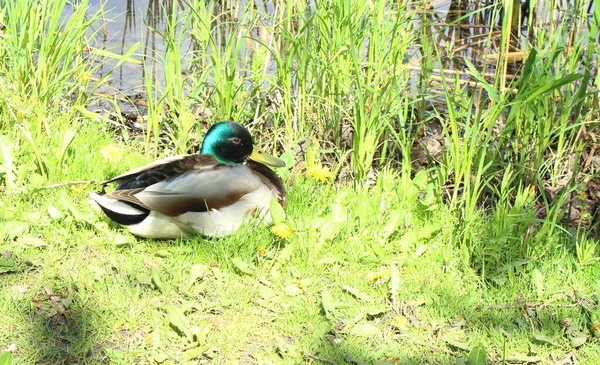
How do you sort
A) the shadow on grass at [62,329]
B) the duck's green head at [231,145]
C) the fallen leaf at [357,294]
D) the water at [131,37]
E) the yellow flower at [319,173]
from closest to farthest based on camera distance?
the shadow on grass at [62,329], the fallen leaf at [357,294], the duck's green head at [231,145], the yellow flower at [319,173], the water at [131,37]

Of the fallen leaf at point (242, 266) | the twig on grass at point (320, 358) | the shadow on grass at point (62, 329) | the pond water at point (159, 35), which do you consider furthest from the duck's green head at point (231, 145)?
the pond water at point (159, 35)

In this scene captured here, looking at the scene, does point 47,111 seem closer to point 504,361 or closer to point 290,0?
point 290,0

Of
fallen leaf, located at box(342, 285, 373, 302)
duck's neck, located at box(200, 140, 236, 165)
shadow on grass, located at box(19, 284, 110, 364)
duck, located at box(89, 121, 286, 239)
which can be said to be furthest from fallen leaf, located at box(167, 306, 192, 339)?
duck's neck, located at box(200, 140, 236, 165)

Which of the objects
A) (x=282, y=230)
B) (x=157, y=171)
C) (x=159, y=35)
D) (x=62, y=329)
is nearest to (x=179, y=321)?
(x=62, y=329)

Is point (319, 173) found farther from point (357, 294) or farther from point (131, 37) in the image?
point (131, 37)

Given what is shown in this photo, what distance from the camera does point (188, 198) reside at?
123 inches

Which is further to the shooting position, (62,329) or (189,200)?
(189,200)

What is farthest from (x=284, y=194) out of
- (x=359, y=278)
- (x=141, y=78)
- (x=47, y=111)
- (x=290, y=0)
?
(x=141, y=78)

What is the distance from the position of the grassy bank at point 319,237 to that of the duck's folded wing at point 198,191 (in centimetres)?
17

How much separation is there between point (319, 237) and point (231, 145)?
65 cm

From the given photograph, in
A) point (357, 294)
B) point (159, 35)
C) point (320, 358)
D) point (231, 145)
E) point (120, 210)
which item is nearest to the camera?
point (320, 358)

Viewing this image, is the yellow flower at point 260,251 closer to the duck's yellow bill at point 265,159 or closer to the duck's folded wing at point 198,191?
the duck's folded wing at point 198,191

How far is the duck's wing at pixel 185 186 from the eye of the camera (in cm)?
308

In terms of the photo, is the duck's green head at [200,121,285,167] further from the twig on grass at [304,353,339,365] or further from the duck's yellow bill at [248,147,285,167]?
the twig on grass at [304,353,339,365]
